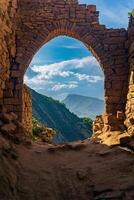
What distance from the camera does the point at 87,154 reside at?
8.94 m

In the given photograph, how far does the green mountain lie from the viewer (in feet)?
165

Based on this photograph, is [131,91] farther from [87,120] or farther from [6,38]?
[87,120]

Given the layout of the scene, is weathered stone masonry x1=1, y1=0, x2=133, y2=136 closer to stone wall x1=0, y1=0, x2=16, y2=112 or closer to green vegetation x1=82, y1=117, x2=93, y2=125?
stone wall x1=0, y1=0, x2=16, y2=112

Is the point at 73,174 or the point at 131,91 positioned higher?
the point at 131,91

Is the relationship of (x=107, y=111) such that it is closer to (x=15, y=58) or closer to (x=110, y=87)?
(x=110, y=87)

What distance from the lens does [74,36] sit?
12.1 meters

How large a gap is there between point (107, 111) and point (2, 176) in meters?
5.57

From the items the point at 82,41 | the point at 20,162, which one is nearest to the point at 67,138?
the point at 82,41

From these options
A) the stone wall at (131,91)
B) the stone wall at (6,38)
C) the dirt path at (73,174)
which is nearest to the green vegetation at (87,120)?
the stone wall at (131,91)

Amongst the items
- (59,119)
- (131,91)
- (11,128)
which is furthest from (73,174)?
(59,119)

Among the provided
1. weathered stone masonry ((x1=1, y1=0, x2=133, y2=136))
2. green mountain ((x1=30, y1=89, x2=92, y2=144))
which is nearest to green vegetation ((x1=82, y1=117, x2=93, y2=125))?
green mountain ((x1=30, y1=89, x2=92, y2=144))

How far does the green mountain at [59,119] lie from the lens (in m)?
50.3

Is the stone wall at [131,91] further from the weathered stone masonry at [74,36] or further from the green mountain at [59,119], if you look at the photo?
the green mountain at [59,119]

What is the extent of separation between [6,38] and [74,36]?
2514mm
